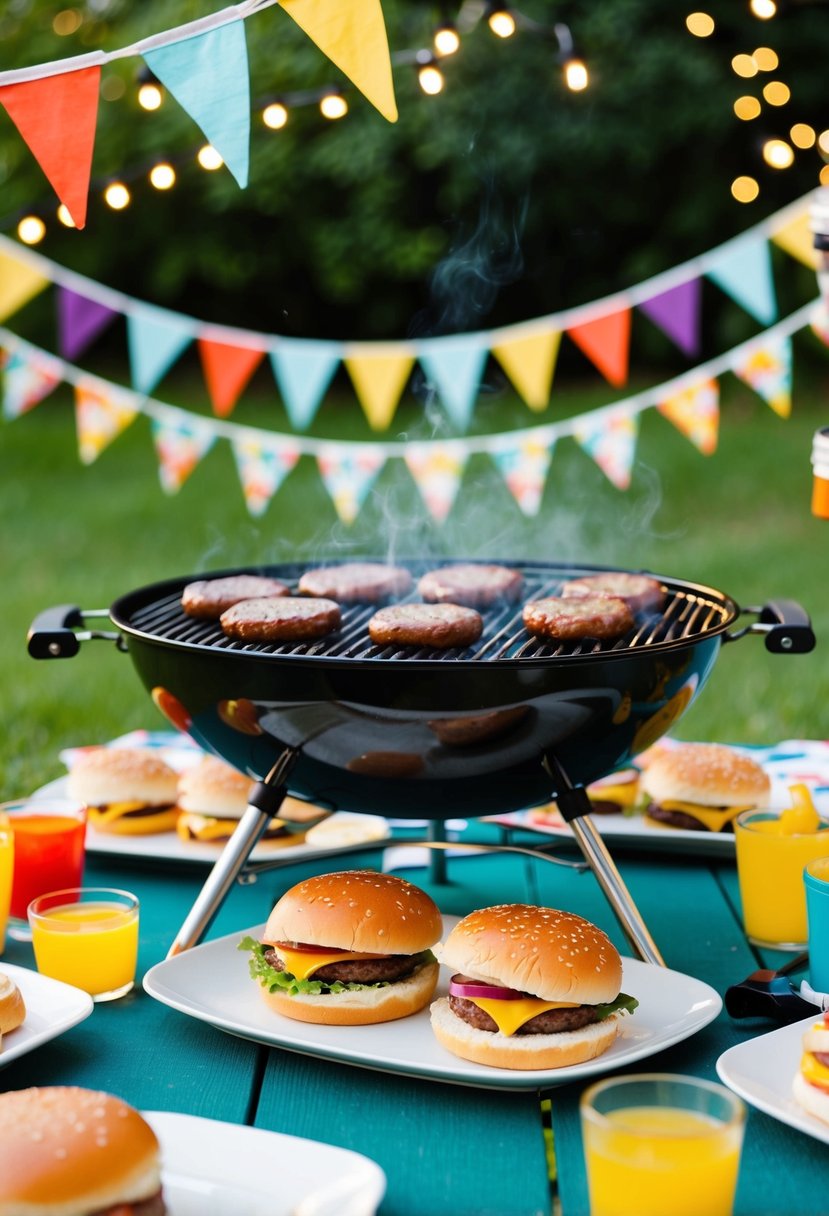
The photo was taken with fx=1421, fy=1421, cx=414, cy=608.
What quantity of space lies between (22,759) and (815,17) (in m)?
9.53

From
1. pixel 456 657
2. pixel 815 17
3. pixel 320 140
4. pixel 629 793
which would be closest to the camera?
pixel 456 657

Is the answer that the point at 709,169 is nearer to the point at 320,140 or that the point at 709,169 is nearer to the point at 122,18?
the point at 320,140

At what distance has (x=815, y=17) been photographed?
36.8 ft

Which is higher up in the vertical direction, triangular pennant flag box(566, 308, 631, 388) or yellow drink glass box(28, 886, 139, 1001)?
triangular pennant flag box(566, 308, 631, 388)

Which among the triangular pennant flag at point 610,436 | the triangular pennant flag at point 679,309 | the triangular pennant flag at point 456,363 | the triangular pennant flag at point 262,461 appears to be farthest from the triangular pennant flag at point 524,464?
the triangular pennant flag at point 262,461

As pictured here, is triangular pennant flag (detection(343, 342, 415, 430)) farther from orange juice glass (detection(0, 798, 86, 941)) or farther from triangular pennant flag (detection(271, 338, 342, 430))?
orange juice glass (detection(0, 798, 86, 941))

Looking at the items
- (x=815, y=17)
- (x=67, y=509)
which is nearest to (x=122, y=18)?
(x=67, y=509)

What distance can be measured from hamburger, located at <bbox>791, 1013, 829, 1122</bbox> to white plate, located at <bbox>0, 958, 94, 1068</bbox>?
1.10 m

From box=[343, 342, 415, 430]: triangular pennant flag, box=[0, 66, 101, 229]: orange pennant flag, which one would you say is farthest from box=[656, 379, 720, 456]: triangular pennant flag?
box=[0, 66, 101, 229]: orange pennant flag

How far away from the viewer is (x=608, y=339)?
4766 millimetres

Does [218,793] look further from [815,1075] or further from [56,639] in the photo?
[815,1075]

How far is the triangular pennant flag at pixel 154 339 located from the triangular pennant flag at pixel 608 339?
132 cm

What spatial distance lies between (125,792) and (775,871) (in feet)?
4.80

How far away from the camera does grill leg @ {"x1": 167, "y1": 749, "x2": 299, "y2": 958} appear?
2596 mm
